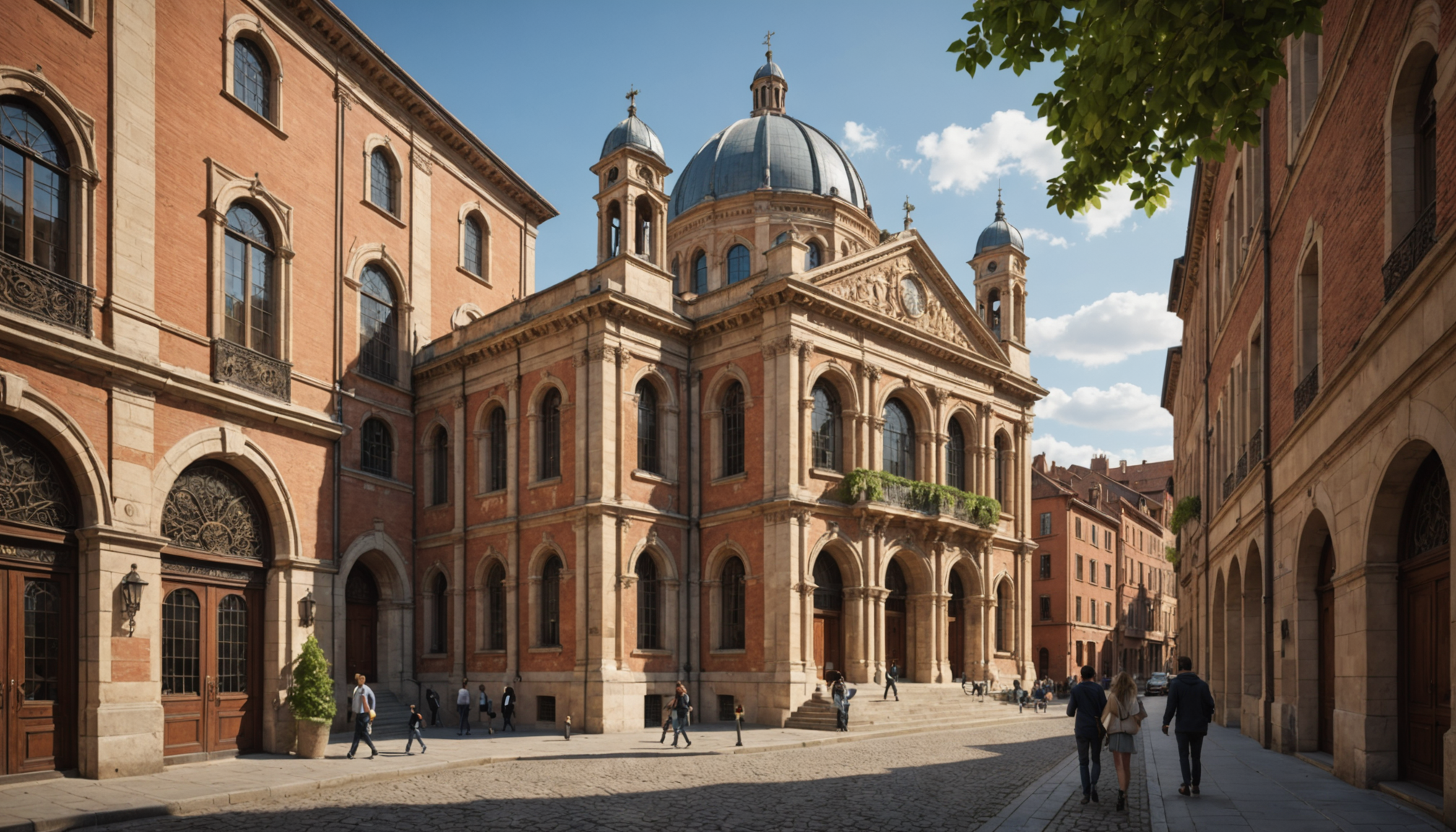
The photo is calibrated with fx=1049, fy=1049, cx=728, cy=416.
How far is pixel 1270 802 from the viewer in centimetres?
1185

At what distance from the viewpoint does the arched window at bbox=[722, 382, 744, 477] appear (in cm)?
2978

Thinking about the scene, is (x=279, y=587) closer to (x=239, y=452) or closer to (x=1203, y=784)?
(x=239, y=452)

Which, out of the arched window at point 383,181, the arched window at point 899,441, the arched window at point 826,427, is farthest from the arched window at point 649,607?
the arched window at point 383,181

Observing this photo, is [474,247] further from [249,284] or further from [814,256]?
[814,256]

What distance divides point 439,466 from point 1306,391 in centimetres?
2452

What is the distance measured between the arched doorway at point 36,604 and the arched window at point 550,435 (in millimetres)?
13367

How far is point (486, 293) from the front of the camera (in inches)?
1405

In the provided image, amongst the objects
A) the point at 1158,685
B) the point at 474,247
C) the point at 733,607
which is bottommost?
the point at 1158,685

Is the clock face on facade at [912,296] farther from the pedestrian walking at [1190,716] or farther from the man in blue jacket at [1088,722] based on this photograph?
the pedestrian walking at [1190,716]

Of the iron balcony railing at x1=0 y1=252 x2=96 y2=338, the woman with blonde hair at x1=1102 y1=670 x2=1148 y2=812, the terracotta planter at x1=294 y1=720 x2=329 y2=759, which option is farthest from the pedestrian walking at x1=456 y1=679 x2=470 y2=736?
the woman with blonde hair at x1=1102 y1=670 x2=1148 y2=812

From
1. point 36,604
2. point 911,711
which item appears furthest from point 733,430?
point 36,604

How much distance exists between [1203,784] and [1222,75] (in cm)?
942

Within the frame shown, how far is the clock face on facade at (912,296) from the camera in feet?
105

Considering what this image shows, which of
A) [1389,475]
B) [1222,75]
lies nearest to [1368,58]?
[1389,475]
